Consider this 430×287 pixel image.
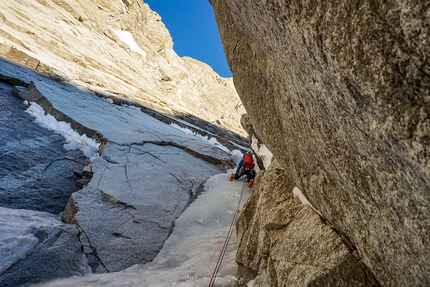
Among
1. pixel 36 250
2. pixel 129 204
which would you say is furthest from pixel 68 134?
pixel 36 250

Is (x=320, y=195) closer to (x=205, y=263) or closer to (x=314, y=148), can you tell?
(x=314, y=148)

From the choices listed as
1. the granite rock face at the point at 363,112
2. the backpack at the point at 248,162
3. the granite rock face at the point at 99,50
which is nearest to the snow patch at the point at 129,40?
the granite rock face at the point at 99,50

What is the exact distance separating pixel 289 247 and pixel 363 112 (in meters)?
2.14

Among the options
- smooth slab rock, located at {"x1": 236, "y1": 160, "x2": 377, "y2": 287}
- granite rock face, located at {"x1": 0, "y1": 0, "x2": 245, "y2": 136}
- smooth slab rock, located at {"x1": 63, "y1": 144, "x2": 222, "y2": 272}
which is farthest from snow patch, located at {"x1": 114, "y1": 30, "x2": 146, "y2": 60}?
smooth slab rock, located at {"x1": 236, "y1": 160, "x2": 377, "y2": 287}

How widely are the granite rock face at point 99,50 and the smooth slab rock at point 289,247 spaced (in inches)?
583

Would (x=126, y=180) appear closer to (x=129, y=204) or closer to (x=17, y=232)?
(x=129, y=204)

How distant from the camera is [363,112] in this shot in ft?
5.14

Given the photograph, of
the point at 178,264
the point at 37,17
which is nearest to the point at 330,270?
the point at 178,264

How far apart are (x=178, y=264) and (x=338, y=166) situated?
3.80 metres

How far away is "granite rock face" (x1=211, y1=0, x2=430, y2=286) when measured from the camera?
1.26 m

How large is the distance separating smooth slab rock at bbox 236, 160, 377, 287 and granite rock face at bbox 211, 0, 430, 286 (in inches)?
7.4

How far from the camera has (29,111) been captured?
8.80 meters

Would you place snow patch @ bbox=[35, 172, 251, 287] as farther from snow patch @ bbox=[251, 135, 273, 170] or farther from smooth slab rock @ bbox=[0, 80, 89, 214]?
smooth slab rock @ bbox=[0, 80, 89, 214]

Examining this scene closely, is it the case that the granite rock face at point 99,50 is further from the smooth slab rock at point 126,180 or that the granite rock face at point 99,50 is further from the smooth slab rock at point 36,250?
the smooth slab rock at point 36,250
